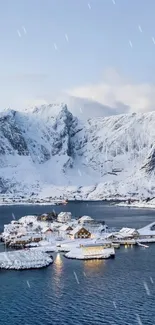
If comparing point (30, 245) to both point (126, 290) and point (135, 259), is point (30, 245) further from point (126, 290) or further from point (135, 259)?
point (126, 290)

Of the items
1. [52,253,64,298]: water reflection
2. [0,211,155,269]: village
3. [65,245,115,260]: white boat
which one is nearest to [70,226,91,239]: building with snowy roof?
[0,211,155,269]: village

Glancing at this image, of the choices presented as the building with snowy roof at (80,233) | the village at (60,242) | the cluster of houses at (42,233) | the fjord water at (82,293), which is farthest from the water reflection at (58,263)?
the building with snowy roof at (80,233)

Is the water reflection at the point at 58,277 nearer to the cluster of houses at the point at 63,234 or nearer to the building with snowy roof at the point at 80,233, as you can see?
the cluster of houses at the point at 63,234

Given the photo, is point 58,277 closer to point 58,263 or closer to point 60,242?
point 58,263

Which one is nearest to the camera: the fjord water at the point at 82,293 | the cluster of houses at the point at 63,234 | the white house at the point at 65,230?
the fjord water at the point at 82,293

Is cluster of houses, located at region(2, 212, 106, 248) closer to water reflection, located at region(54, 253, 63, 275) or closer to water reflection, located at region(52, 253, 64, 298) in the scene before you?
water reflection, located at region(54, 253, 63, 275)

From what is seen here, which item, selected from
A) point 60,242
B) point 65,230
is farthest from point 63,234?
point 60,242

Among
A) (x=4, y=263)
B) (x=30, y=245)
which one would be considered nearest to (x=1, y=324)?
(x=4, y=263)
